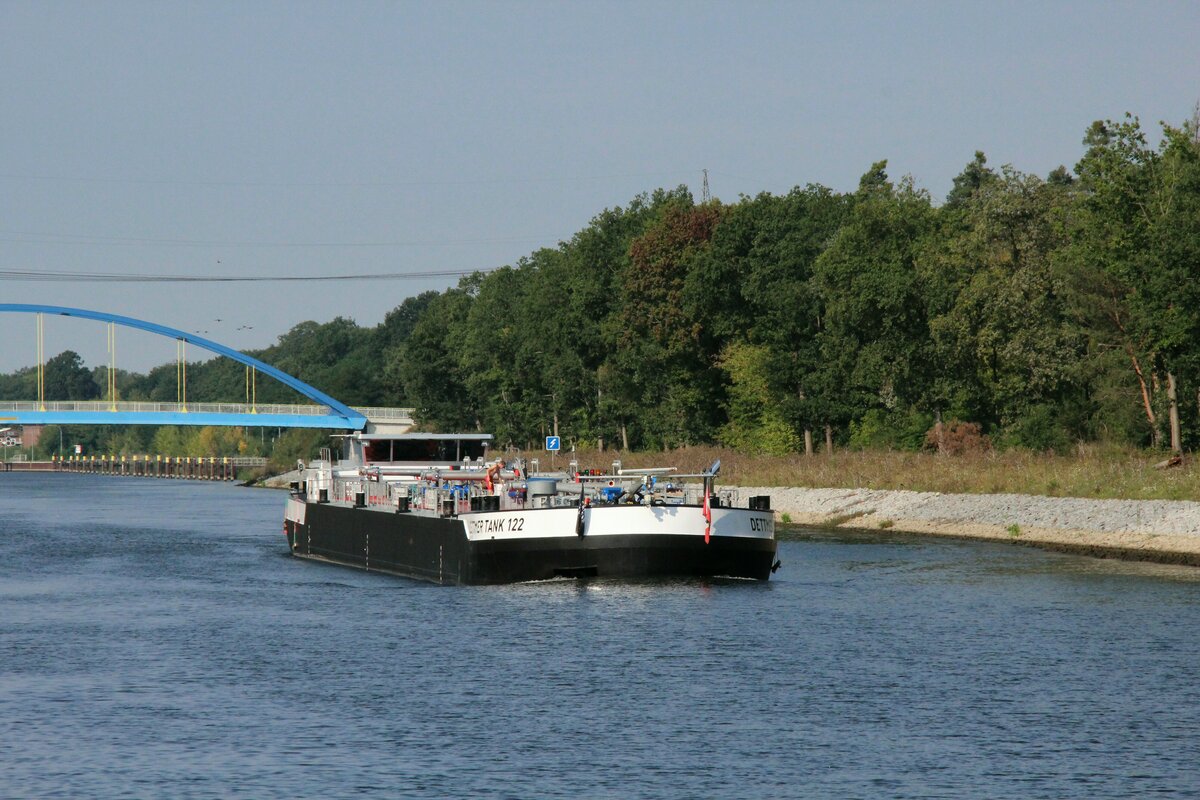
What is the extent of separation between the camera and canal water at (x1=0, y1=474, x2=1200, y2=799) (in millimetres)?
20500

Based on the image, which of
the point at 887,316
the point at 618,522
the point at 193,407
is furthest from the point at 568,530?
the point at 193,407

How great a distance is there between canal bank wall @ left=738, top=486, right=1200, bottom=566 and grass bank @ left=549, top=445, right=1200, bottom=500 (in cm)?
75

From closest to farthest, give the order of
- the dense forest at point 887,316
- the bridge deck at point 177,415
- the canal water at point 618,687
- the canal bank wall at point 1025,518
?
the canal water at point 618,687
the canal bank wall at point 1025,518
the dense forest at point 887,316
the bridge deck at point 177,415

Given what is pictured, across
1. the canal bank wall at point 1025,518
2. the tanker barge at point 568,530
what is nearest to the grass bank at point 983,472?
the canal bank wall at point 1025,518

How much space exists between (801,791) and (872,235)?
212 feet

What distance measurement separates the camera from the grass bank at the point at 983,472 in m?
50.8

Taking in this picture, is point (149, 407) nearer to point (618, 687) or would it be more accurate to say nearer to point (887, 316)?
point (887, 316)

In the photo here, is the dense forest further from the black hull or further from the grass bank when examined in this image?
the black hull

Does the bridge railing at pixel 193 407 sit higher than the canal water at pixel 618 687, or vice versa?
the bridge railing at pixel 193 407

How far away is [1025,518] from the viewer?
52156 millimetres

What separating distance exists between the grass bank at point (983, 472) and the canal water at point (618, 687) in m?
8.82

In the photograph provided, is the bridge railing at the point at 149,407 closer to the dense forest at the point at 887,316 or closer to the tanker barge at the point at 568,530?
the dense forest at the point at 887,316

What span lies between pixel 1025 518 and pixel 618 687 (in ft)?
96.0

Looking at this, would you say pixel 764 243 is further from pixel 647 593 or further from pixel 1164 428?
pixel 647 593
